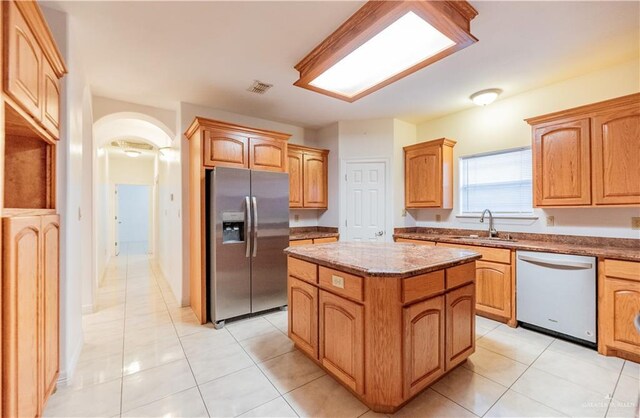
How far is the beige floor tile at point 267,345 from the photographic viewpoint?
2.36 meters

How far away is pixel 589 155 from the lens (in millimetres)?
2635

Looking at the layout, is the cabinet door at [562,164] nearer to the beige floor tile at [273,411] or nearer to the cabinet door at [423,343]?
the cabinet door at [423,343]

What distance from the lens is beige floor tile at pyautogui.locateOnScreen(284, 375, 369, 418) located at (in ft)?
5.49

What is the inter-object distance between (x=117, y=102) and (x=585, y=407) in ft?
17.3

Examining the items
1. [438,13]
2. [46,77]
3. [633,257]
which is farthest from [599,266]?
[46,77]

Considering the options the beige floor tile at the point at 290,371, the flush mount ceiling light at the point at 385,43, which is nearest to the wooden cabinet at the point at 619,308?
the flush mount ceiling light at the point at 385,43

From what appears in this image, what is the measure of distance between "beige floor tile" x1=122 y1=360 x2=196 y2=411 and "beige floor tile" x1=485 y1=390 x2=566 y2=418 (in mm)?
2006

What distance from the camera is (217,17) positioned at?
2053 mm

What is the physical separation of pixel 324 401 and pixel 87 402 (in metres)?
1.53

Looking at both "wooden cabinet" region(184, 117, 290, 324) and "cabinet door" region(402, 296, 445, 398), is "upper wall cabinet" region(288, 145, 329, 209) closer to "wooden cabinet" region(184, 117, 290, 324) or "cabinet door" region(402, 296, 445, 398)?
"wooden cabinet" region(184, 117, 290, 324)

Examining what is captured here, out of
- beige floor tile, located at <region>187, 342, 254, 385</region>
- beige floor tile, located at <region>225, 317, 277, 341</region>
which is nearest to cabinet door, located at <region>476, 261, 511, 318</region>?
beige floor tile, located at <region>225, 317, 277, 341</region>

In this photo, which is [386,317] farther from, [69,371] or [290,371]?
[69,371]

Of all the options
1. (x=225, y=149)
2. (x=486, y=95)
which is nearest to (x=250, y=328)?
(x=225, y=149)

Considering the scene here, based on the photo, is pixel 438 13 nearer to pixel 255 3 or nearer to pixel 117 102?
pixel 255 3
